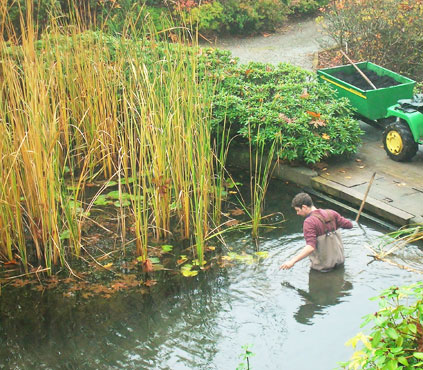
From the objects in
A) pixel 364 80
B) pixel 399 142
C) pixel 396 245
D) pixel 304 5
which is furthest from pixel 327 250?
pixel 304 5

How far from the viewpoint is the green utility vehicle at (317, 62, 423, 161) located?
25.7ft

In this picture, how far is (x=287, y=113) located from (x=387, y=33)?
425 centimetres

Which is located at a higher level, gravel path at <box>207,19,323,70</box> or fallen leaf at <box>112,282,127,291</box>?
gravel path at <box>207,19,323,70</box>

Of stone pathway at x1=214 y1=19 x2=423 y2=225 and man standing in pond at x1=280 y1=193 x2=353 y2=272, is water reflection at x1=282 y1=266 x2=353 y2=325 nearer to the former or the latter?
man standing in pond at x1=280 y1=193 x2=353 y2=272

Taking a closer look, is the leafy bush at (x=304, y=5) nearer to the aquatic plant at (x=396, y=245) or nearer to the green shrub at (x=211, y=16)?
the green shrub at (x=211, y=16)

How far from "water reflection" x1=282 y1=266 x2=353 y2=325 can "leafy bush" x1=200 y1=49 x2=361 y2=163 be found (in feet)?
6.51

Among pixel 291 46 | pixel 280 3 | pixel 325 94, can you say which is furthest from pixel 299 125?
pixel 280 3

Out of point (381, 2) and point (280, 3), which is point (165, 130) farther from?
point (280, 3)

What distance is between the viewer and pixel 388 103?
8664 mm

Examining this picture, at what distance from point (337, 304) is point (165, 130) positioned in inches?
89.5

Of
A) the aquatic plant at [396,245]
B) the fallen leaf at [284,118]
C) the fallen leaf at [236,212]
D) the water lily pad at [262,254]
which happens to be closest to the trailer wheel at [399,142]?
the fallen leaf at [284,118]

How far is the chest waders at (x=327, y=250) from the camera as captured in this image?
5.61 meters

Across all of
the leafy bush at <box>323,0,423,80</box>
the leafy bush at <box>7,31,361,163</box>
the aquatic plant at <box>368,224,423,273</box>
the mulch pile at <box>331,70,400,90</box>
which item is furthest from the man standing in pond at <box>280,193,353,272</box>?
the leafy bush at <box>323,0,423,80</box>

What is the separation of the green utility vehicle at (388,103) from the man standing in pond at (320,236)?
2630 millimetres
